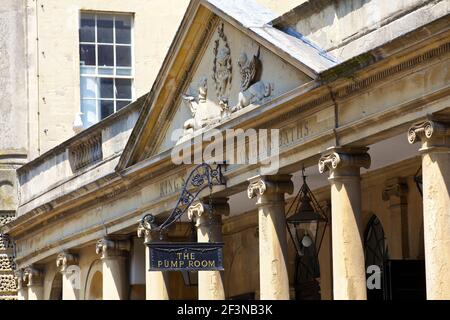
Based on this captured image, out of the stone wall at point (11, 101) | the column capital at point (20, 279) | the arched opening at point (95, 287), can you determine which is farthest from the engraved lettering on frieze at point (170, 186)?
the stone wall at point (11, 101)

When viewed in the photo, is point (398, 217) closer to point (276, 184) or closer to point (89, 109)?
point (276, 184)

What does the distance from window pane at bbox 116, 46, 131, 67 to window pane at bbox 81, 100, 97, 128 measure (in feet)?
3.60

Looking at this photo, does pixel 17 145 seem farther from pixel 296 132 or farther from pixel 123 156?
pixel 296 132

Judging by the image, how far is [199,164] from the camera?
25.5m

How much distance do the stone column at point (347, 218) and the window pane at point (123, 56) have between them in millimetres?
16347

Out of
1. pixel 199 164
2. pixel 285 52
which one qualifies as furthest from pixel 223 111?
pixel 285 52

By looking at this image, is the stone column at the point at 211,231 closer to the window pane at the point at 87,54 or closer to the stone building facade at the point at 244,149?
the stone building facade at the point at 244,149

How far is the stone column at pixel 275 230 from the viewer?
77.8ft

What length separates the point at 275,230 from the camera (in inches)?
935

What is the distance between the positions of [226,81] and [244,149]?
1.09m

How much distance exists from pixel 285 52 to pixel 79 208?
1007 centimetres

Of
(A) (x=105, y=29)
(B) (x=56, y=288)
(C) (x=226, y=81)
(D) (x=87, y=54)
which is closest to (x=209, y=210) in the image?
(C) (x=226, y=81)

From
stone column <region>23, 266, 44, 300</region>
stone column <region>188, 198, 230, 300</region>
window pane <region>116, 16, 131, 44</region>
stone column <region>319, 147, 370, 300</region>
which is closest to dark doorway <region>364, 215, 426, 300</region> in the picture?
stone column <region>319, 147, 370, 300</region>

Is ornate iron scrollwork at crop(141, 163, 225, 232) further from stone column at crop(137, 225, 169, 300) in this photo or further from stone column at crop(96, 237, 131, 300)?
stone column at crop(96, 237, 131, 300)
